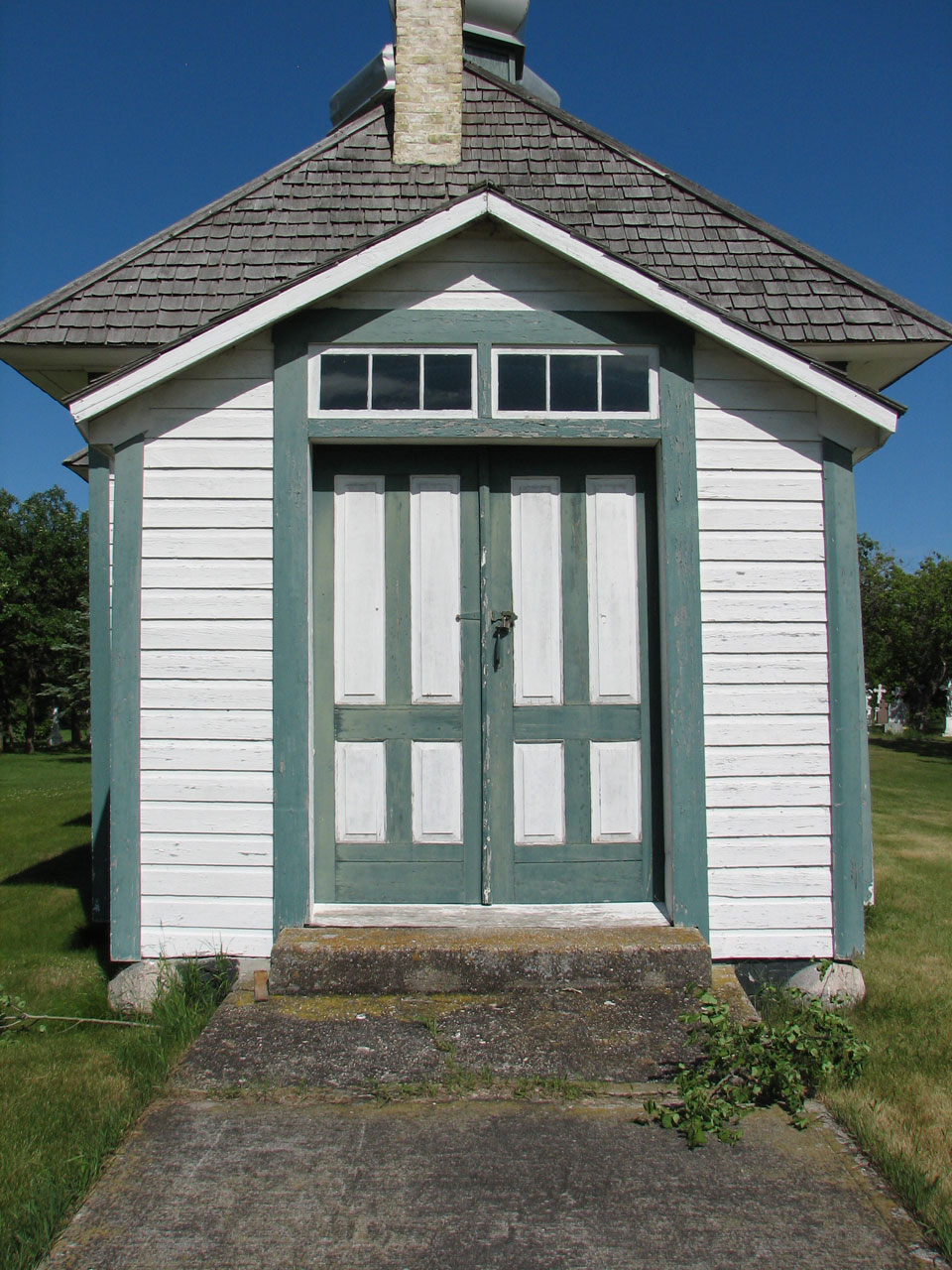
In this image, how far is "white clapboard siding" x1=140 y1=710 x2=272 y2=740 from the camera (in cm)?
488

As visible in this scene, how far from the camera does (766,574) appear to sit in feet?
16.3

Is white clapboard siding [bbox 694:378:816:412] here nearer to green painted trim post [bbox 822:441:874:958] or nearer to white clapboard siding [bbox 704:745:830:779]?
green painted trim post [bbox 822:441:874:958]

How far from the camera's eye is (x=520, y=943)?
4.36 metres

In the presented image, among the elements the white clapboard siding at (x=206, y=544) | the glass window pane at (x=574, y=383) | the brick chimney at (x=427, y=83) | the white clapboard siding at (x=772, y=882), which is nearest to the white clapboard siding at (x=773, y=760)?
the white clapboard siding at (x=772, y=882)

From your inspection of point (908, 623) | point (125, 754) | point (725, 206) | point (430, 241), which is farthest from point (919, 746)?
point (125, 754)

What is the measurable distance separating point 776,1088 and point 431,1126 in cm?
129

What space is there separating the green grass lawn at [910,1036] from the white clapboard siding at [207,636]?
3.29 meters

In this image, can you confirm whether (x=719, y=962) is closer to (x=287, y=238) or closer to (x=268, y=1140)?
(x=268, y=1140)

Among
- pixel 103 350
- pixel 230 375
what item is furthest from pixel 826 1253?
pixel 103 350

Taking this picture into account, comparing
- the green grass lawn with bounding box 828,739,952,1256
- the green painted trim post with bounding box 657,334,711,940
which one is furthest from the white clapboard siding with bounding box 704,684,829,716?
the green grass lawn with bounding box 828,739,952,1256

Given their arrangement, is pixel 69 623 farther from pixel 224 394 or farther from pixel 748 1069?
pixel 748 1069

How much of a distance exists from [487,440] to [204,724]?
2081mm

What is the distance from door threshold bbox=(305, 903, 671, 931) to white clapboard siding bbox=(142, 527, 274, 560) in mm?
1880

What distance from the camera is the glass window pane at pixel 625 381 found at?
16.5ft
